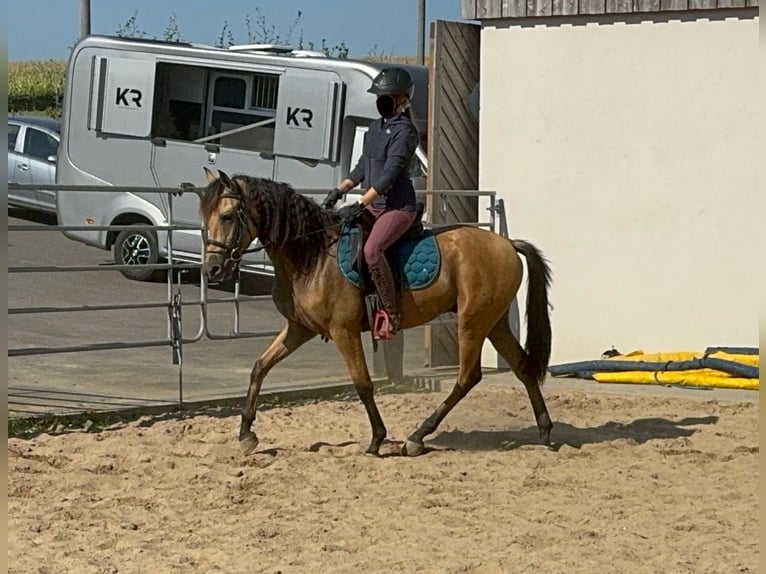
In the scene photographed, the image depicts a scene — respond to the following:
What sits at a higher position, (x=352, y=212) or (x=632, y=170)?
(x=632, y=170)

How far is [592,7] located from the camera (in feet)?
35.6

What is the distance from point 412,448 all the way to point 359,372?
1.81 ft

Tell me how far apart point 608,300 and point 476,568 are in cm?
575

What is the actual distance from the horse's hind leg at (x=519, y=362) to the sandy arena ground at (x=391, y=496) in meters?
0.21

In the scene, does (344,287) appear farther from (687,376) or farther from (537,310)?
(687,376)

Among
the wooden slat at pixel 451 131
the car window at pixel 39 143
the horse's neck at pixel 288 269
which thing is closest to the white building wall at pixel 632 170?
the wooden slat at pixel 451 131

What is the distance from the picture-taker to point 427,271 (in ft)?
25.4

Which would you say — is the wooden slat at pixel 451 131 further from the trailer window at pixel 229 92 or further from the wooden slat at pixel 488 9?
the trailer window at pixel 229 92

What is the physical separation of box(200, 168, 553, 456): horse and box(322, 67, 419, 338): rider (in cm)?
15

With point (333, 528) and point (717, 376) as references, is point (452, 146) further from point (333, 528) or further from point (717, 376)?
point (333, 528)

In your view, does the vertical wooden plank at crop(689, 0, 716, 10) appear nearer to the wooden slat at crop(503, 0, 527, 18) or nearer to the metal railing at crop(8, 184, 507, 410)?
the wooden slat at crop(503, 0, 527, 18)

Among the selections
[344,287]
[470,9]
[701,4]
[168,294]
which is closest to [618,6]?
[701,4]

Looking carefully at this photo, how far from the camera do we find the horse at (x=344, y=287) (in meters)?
7.23

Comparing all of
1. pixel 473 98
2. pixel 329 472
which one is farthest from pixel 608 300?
pixel 329 472
